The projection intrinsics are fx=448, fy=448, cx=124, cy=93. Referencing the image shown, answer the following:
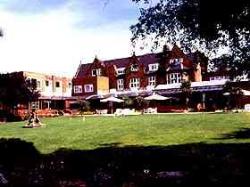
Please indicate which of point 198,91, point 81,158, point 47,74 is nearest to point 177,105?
point 198,91

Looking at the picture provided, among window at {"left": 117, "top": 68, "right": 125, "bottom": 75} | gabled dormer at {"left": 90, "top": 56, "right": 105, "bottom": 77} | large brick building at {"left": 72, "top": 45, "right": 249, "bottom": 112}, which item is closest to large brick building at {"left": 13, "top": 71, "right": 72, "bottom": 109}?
large brick building at {"left": 72, "top": 45, "right": 249, "bottom": 112}

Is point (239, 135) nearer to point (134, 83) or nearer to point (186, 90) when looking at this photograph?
point (186, 90)

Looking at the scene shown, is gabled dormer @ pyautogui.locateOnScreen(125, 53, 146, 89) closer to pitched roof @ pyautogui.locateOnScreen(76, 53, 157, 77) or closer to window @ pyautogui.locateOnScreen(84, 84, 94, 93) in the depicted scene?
pitched roof @ pyautogui.locateOnScreen(76, 53, 157, 77)

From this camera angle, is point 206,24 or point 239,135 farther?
point 239,135

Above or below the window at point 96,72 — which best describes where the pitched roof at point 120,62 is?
above

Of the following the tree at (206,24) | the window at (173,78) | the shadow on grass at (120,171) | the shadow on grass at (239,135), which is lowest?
the shadow on grass at (120,171)

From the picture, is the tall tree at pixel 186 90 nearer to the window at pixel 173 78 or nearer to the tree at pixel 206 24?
the window at pixel 173 78

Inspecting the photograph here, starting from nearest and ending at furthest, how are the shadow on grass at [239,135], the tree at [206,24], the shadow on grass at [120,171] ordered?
the shadow on grass at [120,171]
the tree at [206,24]
the shadow on grass at [239,135]

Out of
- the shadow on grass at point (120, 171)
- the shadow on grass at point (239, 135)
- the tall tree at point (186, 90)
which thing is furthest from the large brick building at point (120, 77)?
the shadow on grass at point (120, 171)

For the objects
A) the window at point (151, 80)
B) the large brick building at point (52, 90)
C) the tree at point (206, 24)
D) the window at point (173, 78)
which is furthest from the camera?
the window at point (151, 80)

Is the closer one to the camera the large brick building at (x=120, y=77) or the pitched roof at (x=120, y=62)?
the large brick building at (x=120, y=77)

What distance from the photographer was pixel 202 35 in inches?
646

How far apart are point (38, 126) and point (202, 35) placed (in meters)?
23.3

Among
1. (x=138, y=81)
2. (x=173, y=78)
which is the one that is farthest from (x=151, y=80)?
(x=173, y=78)
